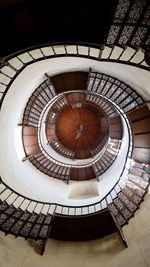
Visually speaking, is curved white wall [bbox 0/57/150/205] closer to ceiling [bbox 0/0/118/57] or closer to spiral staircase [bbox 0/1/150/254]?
spiral staircase [bbox 0/1/150/254]

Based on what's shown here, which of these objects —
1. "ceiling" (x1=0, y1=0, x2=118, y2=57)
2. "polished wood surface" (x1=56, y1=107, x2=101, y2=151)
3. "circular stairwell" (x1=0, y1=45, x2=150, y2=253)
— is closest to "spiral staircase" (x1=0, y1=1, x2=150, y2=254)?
"circular stairwell" (x1=0, y1=45, x2=150, y2=253)

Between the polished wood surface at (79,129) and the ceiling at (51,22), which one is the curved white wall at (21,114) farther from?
the polished wood surface at (79,129)

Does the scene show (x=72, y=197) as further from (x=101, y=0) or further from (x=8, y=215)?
(x=101, y=0)

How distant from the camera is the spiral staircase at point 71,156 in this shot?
13.3ft

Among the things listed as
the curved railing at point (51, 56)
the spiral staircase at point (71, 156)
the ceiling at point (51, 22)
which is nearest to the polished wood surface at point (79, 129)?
the spiral staircase at point (71, 156)

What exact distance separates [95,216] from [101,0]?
5316mm

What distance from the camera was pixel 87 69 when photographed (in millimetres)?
6605

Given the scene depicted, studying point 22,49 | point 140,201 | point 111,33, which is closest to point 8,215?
point 140,201

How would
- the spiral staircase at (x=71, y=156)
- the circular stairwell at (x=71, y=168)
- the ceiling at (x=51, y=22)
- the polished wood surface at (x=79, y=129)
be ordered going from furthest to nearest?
the polished wood surface at (x=79, y=129) → the circular stairwell at (x=71, y=168) → the spiral staircase at (x=71, y=156) → the ceiling at (x=51, y=22)

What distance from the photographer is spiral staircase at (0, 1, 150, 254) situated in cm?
406

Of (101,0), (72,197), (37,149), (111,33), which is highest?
(101,0)

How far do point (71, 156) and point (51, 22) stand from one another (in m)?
9.51

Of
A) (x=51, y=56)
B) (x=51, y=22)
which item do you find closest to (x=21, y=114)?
(x=51, y=56)

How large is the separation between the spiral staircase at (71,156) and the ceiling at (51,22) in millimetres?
118
